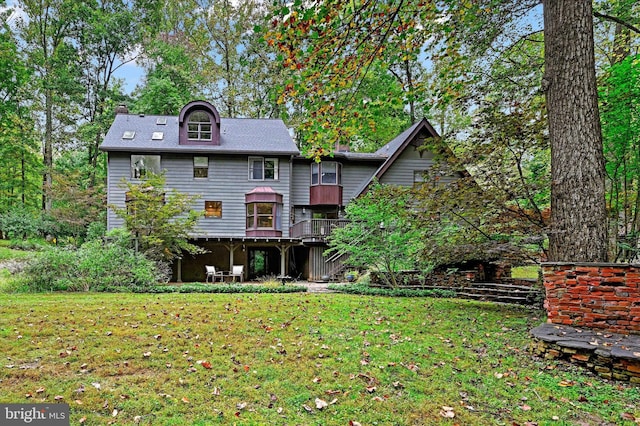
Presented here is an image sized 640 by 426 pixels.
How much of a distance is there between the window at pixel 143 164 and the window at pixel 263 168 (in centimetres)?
433

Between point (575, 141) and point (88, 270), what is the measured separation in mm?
11526

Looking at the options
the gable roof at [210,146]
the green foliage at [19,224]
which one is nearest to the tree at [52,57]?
the green foliage at [19,224]

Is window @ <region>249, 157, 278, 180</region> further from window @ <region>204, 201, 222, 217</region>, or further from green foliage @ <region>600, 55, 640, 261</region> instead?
green foliage @ <region>600, 55, 640, 261</region>

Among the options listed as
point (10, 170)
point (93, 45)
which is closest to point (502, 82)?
point (93, 45)

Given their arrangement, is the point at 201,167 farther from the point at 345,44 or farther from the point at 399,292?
the point at 345,44

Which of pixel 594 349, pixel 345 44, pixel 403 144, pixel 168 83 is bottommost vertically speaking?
pixel 594 349

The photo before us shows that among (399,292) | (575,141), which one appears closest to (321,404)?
(575,141)

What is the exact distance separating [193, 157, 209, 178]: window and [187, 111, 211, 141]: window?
99cm

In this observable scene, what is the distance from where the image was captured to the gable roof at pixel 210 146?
17156 millimetres

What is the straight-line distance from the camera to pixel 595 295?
4.83 metres

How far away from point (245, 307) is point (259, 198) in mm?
10199

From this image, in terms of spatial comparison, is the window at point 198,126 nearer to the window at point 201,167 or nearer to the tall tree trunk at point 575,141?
the window at point 201,167

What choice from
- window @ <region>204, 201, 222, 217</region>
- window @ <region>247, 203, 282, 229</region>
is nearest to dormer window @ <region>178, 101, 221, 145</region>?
window @ <region>204, 201, 222, 217</region>

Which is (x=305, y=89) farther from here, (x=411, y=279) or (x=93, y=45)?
(x=93, y=45)
